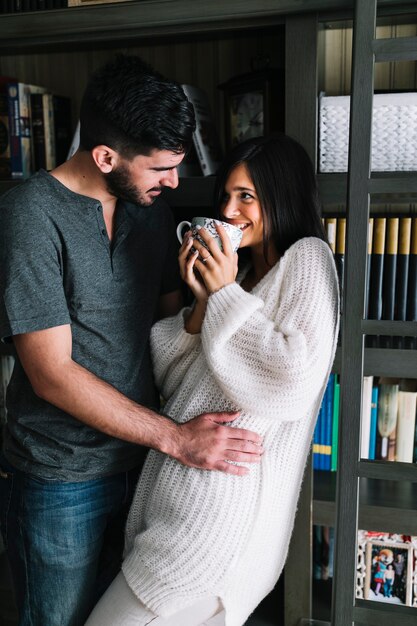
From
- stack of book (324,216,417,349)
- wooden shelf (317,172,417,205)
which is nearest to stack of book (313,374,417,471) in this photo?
stack of book (324,216,417,349)

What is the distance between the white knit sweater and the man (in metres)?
0.05

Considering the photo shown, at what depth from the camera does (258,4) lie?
1.28 meters

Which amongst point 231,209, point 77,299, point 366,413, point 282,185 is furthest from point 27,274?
point 366,413

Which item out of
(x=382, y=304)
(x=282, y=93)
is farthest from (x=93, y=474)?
(x=282, y=93)

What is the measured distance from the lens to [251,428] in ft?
3.86

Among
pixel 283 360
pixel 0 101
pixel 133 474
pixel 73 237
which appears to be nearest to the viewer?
pixel 283 360

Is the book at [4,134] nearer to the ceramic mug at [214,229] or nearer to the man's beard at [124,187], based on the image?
the man's beard at [124,187]

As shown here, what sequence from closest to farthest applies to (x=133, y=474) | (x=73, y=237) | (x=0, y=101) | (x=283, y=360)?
(x=283, y=360)
(x=73, y=237)
(x=133, y=474)
(x=0, y=101)

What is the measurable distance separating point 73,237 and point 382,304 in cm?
74

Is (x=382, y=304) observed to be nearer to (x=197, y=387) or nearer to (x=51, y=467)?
(x=197, y=387)

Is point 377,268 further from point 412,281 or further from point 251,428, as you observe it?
point 251,428

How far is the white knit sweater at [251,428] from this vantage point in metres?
1.11

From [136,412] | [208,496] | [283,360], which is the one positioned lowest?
[208,496]

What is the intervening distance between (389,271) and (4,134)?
1.08 meters
